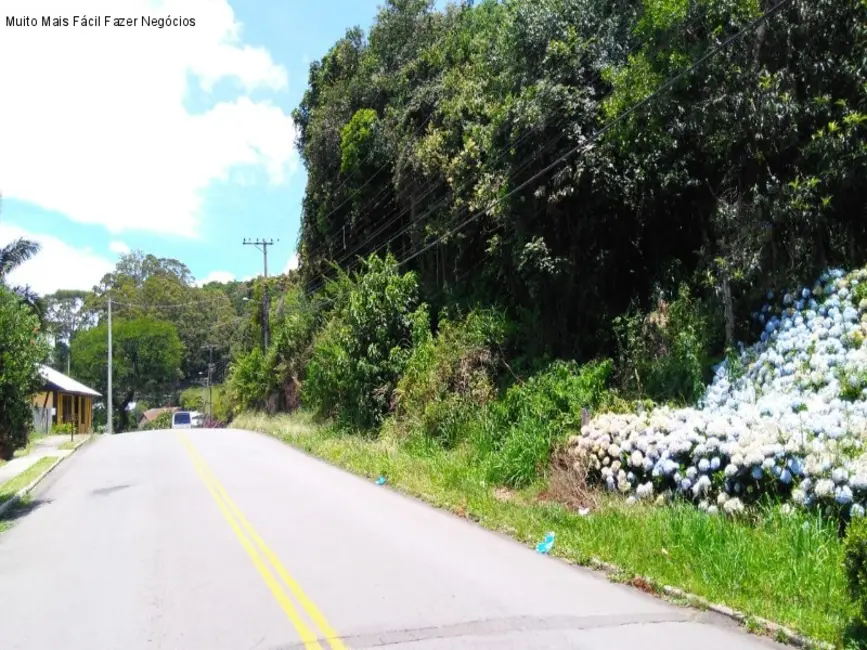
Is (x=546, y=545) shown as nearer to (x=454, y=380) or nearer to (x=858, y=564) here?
(x=858, y=564)

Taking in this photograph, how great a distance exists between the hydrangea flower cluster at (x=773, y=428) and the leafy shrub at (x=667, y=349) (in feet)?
3.13

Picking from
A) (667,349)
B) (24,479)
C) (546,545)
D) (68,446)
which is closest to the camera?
(546,545)

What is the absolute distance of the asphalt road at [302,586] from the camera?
6.29 metres

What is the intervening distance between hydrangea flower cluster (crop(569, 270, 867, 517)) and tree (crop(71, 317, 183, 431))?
68422mm

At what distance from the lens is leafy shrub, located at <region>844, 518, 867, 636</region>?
5.38m

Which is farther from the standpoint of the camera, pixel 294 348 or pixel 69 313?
pixel 69 313

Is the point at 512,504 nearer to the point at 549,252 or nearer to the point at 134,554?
the point at 134,554

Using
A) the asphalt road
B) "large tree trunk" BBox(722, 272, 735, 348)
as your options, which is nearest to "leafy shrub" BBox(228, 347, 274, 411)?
the asphalt road

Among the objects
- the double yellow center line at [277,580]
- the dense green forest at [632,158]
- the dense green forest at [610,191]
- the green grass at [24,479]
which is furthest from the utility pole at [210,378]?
the double yellow center line at [277,580]

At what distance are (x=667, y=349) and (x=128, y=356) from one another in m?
68.8

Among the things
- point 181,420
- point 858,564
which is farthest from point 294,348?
point 858,564

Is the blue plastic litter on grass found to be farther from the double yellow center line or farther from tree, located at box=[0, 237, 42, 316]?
tree, located at box=[0, 237, 42, 316]

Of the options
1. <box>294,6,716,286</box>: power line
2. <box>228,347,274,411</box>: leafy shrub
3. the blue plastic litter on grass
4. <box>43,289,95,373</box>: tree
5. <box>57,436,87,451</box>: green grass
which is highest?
<box>43,289,95,373</box>: tree

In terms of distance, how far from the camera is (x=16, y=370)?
1382cm
